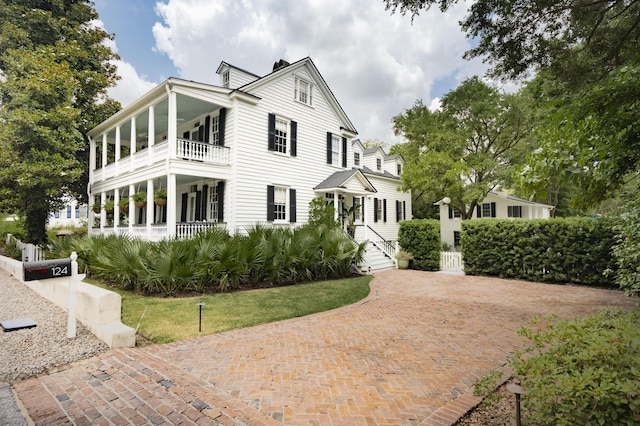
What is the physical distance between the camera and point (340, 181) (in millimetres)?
17297

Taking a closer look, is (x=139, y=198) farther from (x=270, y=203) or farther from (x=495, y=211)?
(x=495, y=211)

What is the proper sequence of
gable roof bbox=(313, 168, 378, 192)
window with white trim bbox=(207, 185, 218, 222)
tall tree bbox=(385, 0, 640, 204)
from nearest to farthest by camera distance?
1. tall tree bbox=(385, 0, 640, 204)
2. window with white trim bbox=(207, 185, 218, 222)
3. gable roof bbox=(313, 168, 378, 192)

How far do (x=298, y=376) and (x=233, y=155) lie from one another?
11672 millimetres

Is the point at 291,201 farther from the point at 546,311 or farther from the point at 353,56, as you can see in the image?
the point at 546,311

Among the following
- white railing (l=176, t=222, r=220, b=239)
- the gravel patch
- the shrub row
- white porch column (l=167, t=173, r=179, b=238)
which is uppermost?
white porch column (l=167, t=173, r=179, b=238)

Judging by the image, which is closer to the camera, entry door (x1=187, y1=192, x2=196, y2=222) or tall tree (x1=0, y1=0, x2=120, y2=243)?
tall tree (x1=0, y1=0, x2=120, y2=243)

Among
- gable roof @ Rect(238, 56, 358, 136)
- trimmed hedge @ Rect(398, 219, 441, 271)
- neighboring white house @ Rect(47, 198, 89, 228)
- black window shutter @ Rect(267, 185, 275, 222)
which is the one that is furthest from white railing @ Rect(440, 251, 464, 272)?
neighboring white house @ Rect(47, 198, 89, 228)

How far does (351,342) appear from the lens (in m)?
5.66

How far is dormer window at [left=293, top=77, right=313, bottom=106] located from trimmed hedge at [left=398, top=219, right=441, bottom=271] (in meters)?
8.97

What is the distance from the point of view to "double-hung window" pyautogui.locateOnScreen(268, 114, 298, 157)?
52.2ft

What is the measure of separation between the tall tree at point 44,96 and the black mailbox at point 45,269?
44.8 ft

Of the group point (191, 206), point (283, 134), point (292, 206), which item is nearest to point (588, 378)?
point (292, 206)

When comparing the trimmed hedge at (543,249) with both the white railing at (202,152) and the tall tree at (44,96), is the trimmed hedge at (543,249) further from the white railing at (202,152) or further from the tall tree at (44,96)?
the tall tree at (44,96)

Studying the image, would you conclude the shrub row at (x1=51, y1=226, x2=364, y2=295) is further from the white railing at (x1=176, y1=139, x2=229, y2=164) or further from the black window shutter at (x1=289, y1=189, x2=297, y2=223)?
the white railing at (x1=176, y1=139, x2=229, y2=164)
